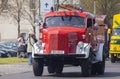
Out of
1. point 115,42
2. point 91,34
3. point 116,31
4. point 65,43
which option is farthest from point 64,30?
point 116,31

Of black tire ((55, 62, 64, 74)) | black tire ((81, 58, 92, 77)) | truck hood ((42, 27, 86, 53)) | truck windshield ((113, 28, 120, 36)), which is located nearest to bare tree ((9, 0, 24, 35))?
truck windshield ((113, 28, 120, 36))

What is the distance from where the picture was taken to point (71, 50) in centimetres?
2273

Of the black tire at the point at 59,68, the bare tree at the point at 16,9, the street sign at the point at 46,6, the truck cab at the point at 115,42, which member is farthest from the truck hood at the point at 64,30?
the bare tree at the point at 16,9

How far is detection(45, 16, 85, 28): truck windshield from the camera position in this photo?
23.7 metres

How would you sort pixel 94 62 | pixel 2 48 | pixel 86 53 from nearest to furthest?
pixel 86 53 → pixel 94 62 → pixel 2 48

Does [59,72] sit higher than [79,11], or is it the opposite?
[79,11]

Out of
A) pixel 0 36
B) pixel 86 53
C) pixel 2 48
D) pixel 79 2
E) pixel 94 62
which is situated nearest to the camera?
pixel 86 53

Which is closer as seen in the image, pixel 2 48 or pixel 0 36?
pixel 2 48

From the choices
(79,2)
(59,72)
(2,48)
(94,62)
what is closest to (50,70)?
(59,72)

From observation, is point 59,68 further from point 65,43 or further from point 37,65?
point 65,43

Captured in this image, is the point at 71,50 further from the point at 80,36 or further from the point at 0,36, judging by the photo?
the point at 0,36

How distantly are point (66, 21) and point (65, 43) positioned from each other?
135cm

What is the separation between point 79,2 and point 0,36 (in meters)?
23.1

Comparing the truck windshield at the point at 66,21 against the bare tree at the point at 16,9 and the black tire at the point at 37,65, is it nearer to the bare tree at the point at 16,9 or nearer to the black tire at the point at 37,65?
the black tire at the point at 37,65
